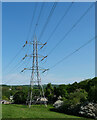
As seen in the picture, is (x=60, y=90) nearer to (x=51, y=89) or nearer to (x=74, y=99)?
(x=51, y=89)

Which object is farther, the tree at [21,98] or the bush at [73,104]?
the tree at [21,98]

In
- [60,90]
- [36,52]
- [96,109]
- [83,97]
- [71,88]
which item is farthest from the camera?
[71,88]

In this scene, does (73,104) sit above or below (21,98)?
Answer: above

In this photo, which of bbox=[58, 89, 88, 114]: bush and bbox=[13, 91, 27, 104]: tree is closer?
bbox=[58, 89, 88, 114]: bush

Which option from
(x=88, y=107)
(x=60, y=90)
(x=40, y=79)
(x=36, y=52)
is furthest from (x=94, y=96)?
(x=60, y=90)

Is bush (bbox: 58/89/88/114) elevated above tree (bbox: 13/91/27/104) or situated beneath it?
elevated above

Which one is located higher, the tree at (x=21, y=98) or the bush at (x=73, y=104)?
the bush at (x=73, y=104)

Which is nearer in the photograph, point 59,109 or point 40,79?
point 40,79

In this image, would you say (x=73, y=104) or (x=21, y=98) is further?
(x=21, y=98)

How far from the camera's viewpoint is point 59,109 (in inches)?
1759

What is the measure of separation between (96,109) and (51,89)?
212 feet

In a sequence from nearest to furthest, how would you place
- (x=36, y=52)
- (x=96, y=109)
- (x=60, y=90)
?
(x=96, y=109), (x=36, y=52), (x=60, y=90)

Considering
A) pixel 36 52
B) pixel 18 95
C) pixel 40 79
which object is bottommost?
pixel 18 95

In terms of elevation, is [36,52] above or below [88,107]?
above
